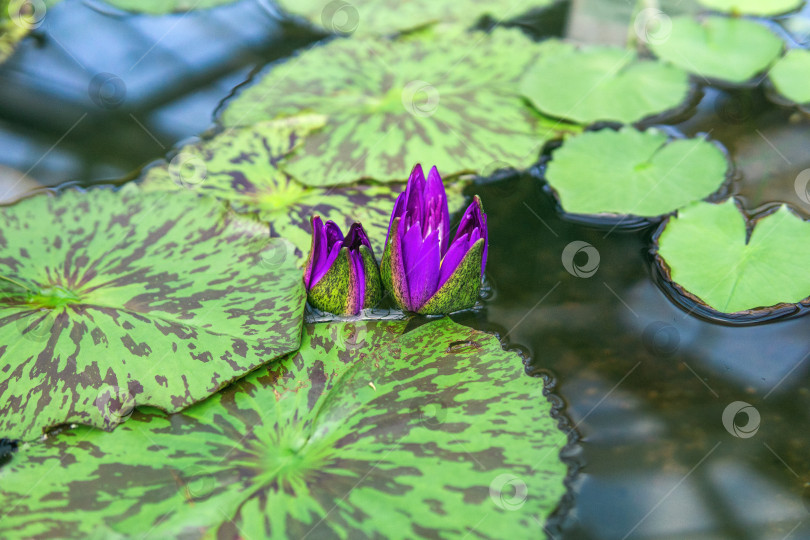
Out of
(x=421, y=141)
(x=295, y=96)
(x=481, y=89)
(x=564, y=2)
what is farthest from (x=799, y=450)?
(x=564, y=2)

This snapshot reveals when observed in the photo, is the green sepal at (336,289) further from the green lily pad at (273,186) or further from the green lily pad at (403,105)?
the green lily pad at (403,105)

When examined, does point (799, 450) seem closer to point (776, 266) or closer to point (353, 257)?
point (776, 266)

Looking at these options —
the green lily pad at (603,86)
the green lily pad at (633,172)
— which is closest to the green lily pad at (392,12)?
the green lily pad at (603,86)

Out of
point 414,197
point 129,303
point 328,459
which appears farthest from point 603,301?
point 129,303

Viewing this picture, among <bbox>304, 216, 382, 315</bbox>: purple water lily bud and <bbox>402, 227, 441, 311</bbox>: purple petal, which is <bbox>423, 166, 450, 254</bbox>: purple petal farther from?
<bbox>304, 216, 382, 315</bbox>: purple water lily bud

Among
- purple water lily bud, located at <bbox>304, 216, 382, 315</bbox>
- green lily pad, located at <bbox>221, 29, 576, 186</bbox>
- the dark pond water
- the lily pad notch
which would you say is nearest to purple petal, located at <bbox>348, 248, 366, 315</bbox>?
purple water lily bud, located at <bbox>304, 216, 382, 315</bbox>
